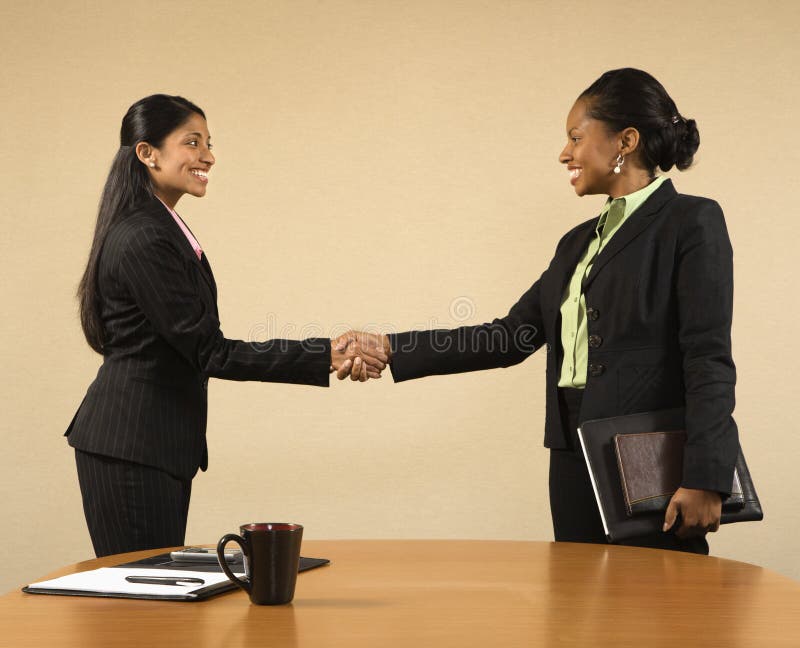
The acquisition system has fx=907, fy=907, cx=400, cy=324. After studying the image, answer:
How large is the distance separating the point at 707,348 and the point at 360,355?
1.00m

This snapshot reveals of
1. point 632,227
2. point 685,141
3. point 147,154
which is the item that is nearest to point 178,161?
point 147,154

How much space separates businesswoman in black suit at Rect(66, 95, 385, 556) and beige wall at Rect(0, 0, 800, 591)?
89cm

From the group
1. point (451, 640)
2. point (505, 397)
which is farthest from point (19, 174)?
point (451, 640)

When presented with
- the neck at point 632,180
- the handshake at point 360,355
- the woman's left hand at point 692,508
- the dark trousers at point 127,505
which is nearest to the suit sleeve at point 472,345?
the handshake at point 360,355

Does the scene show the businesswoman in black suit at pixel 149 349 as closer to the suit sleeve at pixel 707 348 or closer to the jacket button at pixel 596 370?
the jacket button at pixel 596 370

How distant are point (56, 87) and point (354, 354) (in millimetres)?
1613

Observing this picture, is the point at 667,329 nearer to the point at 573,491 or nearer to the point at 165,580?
the point at 573,491

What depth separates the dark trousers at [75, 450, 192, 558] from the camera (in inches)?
73.9

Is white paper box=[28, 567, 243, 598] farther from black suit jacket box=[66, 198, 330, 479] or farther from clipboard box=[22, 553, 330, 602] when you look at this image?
black suit jacket box=[66, 198, 330, 479]

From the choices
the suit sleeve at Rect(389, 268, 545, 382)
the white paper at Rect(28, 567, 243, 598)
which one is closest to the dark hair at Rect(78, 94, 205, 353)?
the suit sleeve at Rect(389, 268, 545, 382)

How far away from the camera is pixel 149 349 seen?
1996mm

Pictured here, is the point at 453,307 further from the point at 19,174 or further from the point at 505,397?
the point at 19,174

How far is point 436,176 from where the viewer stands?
312cm

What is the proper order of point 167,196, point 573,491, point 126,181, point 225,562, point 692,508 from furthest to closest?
point 167,196 → point 126,181 → point 573,491 → point 692,508 → point 225,562
